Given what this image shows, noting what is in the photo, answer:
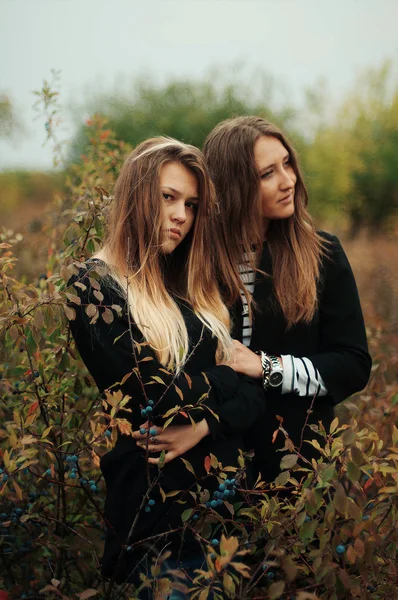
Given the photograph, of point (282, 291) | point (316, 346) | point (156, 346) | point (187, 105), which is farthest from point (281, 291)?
point (187, 105)

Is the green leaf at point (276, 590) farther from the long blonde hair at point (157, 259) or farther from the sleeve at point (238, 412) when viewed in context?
the long blonde hair at point (157, 259)

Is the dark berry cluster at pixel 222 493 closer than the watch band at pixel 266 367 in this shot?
Yes

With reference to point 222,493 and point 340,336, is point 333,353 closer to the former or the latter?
point 340,336

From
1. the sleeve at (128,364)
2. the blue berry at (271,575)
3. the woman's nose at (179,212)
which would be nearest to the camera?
the blue berry at (271,575)

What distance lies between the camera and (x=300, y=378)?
229cm

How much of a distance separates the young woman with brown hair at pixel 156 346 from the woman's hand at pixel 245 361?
0.03 meters

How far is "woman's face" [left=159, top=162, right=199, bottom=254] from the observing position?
85.8 inches

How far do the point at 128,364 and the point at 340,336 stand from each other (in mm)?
773

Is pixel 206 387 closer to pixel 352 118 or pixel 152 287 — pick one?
pixel 152 287

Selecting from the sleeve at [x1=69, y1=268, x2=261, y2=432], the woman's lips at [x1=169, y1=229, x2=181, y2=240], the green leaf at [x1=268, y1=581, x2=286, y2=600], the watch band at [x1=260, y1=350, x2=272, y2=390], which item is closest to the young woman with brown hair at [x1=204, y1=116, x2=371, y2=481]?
the watch band at [x1=260, y1=350, x2=272, y2=390]

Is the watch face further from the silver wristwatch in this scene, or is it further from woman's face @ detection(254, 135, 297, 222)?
woman's face @ detection(254, 135, 297, 222)

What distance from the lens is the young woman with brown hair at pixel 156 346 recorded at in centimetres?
198

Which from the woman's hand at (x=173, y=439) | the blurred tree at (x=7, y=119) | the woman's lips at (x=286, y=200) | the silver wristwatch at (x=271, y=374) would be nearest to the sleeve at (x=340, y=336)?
the silver wristwatch at (x=271, y=374)

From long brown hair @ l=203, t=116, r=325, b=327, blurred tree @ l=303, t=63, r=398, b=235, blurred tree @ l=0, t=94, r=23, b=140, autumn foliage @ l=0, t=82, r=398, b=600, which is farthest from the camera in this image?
blurred tree @ l=303, t=63, r=398, b=235
